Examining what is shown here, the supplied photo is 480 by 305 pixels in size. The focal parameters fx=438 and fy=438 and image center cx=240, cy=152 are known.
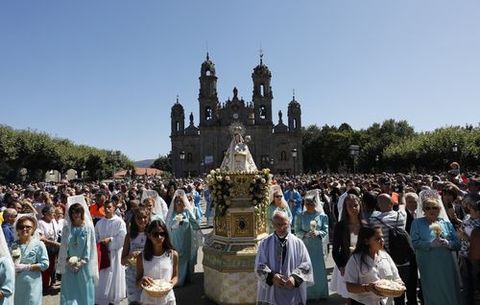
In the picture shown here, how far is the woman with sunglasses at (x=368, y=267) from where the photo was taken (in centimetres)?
427

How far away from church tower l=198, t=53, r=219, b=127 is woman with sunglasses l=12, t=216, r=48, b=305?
58.6 meters

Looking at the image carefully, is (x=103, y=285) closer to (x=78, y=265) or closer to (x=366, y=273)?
(x=78, y=265)

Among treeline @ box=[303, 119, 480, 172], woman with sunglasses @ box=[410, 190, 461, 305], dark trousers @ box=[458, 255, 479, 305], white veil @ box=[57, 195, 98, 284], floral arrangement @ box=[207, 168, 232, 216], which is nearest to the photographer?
dark trousers @ box=[458, 255, 479, 305]

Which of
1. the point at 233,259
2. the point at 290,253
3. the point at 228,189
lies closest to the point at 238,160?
the point at 228,189

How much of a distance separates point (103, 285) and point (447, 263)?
5.24 metres

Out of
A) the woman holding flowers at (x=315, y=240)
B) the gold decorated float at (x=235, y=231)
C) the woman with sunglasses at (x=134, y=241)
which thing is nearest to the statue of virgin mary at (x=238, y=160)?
the gold decorated float at (x=235, y=231)

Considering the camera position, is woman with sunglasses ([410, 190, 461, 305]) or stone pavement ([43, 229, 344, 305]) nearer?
woman with sunglasses ([410, 190, 461, 305])

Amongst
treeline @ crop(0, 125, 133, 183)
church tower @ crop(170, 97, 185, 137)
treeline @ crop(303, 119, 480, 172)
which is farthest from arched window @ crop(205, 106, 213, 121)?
treeline @ crop(303, 119, 480, 172)

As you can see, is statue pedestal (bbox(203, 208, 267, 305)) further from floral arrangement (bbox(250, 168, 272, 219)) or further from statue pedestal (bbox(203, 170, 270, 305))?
floral arrangement (bbox(250, 168, 272, 219))

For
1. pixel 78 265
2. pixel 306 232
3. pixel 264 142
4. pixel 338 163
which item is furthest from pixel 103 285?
pixel 338 163

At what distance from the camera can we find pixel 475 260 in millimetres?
4676

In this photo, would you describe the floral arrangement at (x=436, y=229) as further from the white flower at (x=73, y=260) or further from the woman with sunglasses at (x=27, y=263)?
the woman with sunglasses at (x=27, y=263)

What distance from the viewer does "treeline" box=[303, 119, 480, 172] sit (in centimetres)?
4000

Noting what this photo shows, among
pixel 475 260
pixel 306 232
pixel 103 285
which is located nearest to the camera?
pixel 475 260
